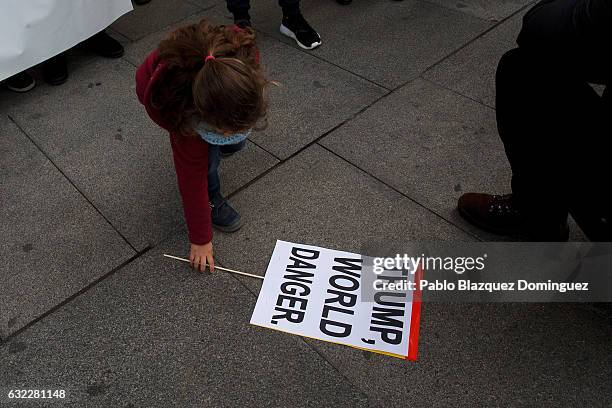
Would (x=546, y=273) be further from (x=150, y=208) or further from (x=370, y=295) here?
(x=150, y=208)

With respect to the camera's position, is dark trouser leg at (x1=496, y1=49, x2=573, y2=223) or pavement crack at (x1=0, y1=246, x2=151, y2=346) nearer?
dark trouser leg at (x1=496, y1=49, x2=573, y2=223)

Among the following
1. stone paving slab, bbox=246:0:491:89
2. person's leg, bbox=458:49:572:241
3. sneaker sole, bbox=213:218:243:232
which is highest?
person's leg, bbox=458:49:572:241

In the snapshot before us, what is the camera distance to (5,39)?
8.21 ft

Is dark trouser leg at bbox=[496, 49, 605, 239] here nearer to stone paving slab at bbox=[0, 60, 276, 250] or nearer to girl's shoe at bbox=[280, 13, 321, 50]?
stone paving slab at bbox=[0, 60, 276, 250]

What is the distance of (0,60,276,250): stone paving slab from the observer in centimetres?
210

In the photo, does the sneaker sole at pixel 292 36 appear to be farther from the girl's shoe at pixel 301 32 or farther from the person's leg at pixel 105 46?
the person's leg at pixel 105 46

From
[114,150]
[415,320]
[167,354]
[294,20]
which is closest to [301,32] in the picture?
[294,20]

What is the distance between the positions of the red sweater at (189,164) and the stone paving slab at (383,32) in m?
1.53

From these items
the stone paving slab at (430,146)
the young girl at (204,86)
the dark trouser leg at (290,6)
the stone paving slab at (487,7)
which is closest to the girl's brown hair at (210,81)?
the young girl at (204,86)

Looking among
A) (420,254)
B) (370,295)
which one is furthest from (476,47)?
(370,295)

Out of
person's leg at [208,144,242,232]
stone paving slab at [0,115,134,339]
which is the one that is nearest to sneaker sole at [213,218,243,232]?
person's leg at [208,144,242,232]

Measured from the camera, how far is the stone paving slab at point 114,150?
2104 mm

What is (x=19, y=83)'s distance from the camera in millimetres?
2807

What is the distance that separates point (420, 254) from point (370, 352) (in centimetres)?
49
